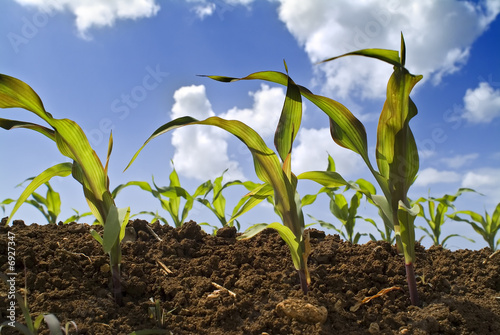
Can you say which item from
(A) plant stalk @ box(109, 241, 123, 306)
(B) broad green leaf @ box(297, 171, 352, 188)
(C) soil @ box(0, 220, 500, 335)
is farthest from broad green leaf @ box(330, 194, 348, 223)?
(A) plant stalk @ box(109, 241, 123, 306)

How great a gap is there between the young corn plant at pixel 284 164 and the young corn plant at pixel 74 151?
0.19 metres

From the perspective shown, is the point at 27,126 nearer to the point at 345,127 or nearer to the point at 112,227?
the point at 112,227

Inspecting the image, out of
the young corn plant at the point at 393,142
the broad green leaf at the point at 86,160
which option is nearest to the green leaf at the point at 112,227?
the broad green leaf at the point at 86,160

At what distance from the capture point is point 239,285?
1826 mm

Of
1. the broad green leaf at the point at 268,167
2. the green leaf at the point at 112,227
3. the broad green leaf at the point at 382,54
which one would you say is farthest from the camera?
the broad green leaf at the point at 268,167

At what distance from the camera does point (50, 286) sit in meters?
1.76

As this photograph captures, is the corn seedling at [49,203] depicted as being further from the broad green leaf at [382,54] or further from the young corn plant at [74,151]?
the broad green leaf at [382,54]

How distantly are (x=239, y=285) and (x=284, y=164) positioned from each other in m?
0.60

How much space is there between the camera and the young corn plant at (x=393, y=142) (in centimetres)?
164

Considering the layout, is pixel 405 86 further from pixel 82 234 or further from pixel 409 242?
pixel 82 234

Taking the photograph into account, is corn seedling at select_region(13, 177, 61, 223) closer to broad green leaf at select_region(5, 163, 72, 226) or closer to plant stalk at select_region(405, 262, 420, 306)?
broad green leaf at select_region(5, 163, 72, 226)

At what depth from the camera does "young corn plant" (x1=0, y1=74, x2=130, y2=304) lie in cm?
162

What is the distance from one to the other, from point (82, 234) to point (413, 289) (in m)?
1.75

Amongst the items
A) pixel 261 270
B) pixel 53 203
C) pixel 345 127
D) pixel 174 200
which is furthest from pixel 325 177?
pixel 53 203
